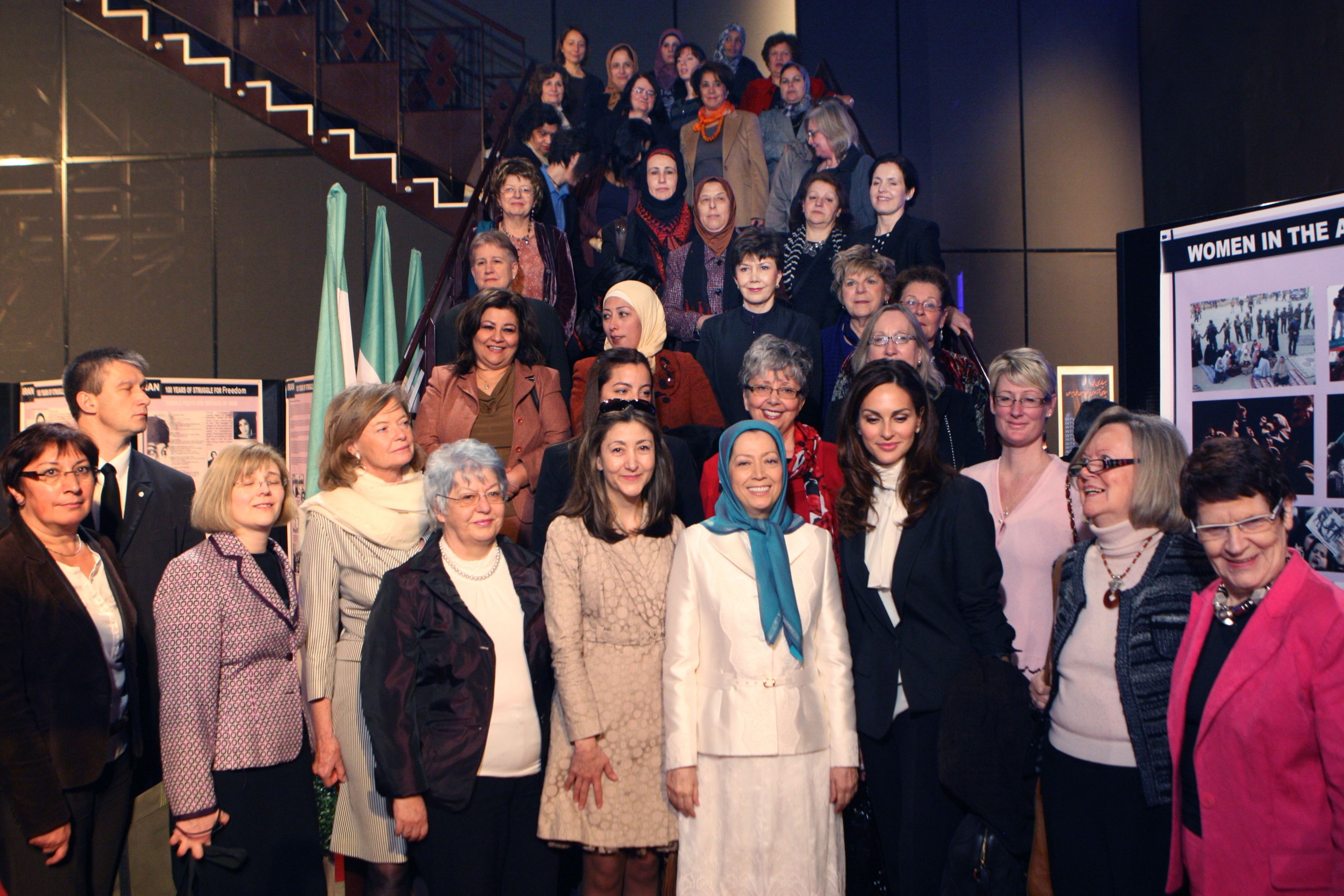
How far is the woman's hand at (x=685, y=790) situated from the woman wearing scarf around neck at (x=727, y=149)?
437 cm

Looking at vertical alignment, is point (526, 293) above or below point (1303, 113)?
below

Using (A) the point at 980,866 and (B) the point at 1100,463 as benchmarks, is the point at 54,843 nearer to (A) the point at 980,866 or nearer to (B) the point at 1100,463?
(A) the point at 980,866

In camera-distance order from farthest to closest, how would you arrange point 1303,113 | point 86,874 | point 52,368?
1. point 52,368
2. point 1303,113
3. point 86,874

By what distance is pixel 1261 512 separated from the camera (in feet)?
6.79

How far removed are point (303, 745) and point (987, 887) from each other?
6.60 feet

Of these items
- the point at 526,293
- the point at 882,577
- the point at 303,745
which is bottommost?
the point at 303,745

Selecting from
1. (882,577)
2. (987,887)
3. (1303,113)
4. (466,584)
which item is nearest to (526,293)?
(466,584)

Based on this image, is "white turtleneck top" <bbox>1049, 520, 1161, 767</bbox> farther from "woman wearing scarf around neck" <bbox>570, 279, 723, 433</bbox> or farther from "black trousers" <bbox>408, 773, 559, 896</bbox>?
"woman wearing scarf around neck" <bbox>570, 279, 723, 433</bbox>

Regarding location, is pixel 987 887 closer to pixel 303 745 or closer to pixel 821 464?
pixel 821 464

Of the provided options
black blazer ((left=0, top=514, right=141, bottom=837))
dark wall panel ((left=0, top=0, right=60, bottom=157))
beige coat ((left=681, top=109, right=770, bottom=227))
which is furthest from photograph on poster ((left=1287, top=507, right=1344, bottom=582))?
dark wall panel ((left=0, top=0, right=60, bottom=157))

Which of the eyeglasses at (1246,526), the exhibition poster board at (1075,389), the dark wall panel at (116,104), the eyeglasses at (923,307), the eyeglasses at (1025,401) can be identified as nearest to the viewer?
the eyeglasses at (1246,526)

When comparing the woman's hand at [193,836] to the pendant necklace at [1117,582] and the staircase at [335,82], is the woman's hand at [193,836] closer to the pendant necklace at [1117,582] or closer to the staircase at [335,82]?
the pendant necklace at [1117,582]

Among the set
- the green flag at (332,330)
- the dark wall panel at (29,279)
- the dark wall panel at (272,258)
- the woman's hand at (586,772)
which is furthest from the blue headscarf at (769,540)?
the dark wall panel at (29,279)

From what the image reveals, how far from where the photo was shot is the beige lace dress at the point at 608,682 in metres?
2.72
